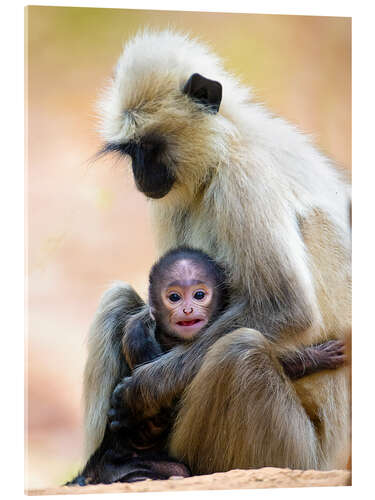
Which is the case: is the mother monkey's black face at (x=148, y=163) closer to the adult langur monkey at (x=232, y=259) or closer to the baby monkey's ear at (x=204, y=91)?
the adult langur monkey at (x=232, y=259)

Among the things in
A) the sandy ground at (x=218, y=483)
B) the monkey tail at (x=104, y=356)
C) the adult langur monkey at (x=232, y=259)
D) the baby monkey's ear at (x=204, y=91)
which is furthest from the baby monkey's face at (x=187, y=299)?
the baby monkey's ear at (x=204, y=91)

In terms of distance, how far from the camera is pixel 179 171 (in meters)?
6.26

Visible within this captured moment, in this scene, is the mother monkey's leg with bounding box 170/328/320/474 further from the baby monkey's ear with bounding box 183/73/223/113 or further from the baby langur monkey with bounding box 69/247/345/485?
the baby monkey's ear with bounding box 183/73/223/113

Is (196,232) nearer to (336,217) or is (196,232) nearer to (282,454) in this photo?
(336,217)

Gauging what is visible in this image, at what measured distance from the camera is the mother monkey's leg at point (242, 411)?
5.82 metres

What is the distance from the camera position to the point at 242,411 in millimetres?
5824

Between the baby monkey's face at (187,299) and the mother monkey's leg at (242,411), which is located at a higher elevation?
the baby monkey's face at (187,299)

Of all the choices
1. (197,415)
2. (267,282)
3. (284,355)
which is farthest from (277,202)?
(197,415)

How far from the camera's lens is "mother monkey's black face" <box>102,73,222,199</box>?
6160mm

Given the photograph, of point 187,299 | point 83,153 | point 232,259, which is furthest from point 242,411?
point 83,153

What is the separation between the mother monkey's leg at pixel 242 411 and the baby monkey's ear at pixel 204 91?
1411mm

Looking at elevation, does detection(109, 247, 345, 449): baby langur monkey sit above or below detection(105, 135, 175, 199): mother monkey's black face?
below

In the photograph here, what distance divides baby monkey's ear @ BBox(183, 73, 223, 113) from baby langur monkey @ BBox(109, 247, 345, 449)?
915mm

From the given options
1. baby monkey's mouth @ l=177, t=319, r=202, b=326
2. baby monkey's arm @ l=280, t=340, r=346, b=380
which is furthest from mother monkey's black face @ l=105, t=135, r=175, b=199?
baby monkey's arm @ l=280, t=340, r=346, b=380
